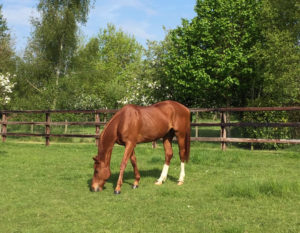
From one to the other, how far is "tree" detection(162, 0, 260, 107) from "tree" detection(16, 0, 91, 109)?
32.6ft

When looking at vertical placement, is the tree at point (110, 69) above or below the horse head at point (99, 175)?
above

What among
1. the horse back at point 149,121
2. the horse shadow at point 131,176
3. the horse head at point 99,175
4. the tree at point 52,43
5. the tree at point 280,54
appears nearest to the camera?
the horse head at point 99,175

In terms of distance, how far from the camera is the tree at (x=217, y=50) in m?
18.6

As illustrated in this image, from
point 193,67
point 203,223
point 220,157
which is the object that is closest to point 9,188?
point 203,223

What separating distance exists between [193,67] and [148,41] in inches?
253

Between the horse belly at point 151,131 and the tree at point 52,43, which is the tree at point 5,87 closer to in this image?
the tree at point 52,43

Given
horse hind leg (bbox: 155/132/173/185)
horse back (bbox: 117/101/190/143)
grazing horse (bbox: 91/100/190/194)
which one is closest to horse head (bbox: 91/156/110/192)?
grazing horse (bbox: 91/100/190/194)

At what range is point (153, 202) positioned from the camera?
5254 mm

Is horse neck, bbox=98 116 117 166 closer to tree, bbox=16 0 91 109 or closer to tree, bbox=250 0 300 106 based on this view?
Answer: tree, bbox=250 0 300 106

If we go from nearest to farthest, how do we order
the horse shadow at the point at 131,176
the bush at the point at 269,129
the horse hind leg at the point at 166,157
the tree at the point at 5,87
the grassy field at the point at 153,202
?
1. the grassy field at the point at 153,202
2. the horse hind leg at the point at 166,157
3. the horse shadow at the point at 131,176
4. the bush at the point at 269,129
5. the tree at the point at 5,87

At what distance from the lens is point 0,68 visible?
26891 mm

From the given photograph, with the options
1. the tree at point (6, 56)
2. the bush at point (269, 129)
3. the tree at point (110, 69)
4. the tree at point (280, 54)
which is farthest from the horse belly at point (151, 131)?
the tree at point (6, 56)

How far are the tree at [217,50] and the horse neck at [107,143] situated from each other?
43.1 feet

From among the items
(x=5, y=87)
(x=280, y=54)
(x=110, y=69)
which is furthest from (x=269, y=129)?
(x=110, y=69)
